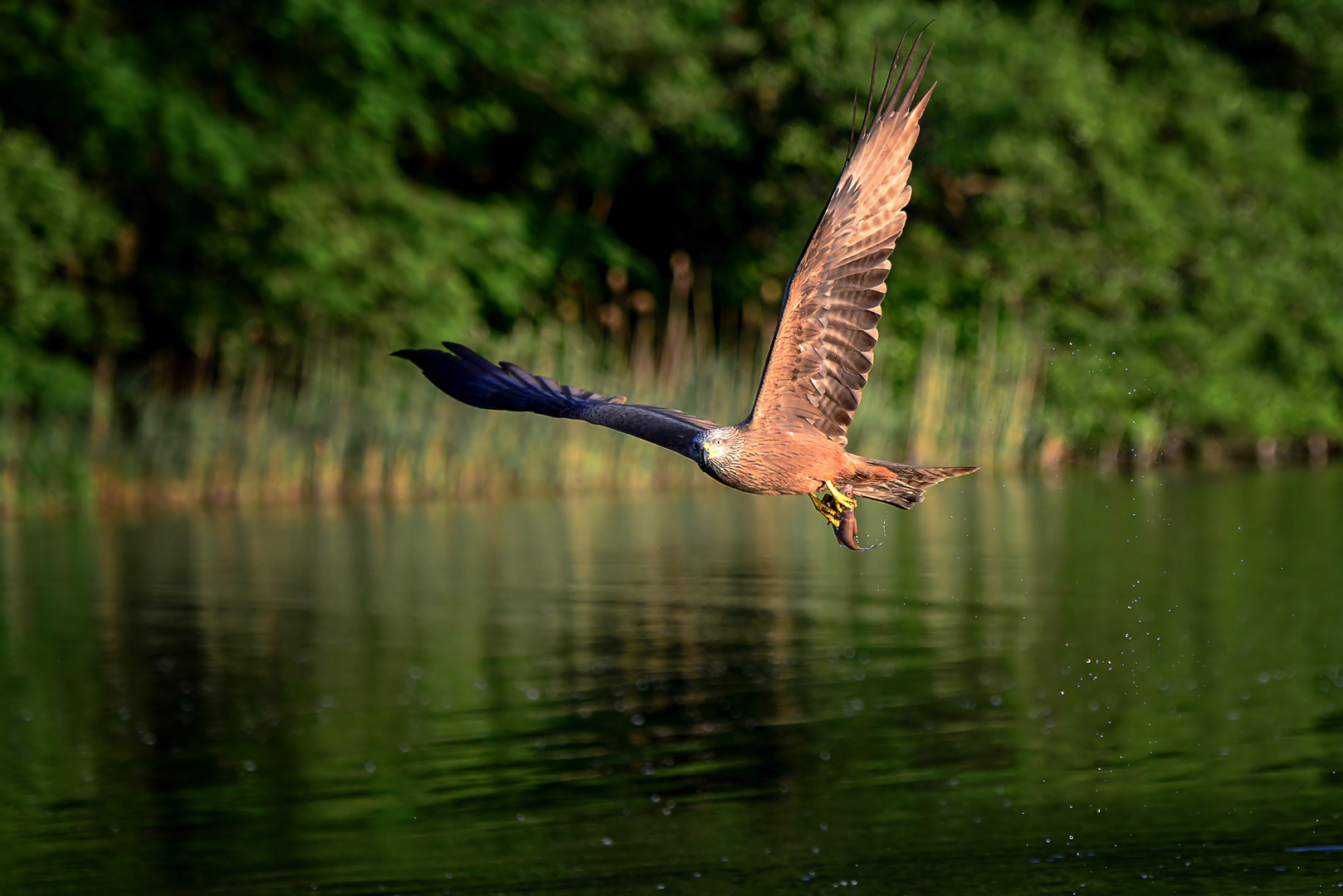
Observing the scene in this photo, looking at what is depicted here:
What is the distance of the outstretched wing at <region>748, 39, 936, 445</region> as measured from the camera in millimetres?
6828

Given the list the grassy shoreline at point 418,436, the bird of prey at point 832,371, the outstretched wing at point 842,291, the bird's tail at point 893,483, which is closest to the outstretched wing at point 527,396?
the bird of prey at point 832,371

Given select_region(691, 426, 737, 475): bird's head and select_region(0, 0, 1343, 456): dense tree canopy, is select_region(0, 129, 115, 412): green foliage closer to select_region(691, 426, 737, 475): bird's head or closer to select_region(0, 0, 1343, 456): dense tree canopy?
select_region(0, 0, 1343, 456): dense tree canopy

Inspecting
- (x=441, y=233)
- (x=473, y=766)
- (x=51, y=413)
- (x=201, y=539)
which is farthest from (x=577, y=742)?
(x=441, y=233)

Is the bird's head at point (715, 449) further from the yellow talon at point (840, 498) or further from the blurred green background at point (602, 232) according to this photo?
the blurred green background at point (602, 232)

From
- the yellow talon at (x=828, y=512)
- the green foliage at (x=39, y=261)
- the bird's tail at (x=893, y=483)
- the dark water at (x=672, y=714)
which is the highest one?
the green foliage at (x=39, y=261)

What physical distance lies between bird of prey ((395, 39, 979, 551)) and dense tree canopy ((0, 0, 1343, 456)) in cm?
1564

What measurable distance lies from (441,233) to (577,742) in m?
15.6

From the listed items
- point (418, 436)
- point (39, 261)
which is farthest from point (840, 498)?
point (39, 261)

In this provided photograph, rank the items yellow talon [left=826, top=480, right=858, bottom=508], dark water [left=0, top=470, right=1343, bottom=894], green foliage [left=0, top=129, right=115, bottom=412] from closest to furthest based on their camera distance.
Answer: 1. yellow talon [left=826, top=480, right=858, bottom=508]
2. dark water [left=0, top=470, right=1343, bottom=894]
3. green foliage [left=0, top=129, right=115, bottom=412]

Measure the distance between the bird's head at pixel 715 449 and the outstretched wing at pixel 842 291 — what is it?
0.14 meters

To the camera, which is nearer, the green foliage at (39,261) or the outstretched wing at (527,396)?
the outstretched wing at (527,396)

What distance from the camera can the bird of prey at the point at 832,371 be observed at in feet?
22.3

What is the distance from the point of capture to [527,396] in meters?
7.88

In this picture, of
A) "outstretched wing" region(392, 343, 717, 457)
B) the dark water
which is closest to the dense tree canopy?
the dark water
